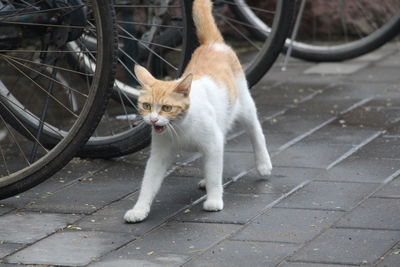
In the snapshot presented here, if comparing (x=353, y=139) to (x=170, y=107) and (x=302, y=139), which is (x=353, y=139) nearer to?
(x=302, y=139)

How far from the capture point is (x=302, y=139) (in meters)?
5.71

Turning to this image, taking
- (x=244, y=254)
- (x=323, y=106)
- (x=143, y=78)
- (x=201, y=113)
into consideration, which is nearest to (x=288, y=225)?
(x=244, y=254)

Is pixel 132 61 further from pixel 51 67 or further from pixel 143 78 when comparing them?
pixel 143 78

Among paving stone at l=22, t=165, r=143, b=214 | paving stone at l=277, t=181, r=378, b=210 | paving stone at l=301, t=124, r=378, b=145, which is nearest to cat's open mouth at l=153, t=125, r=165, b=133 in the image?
paving stone at l=22, t=165, r=143, b=214

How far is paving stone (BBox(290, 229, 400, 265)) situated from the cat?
24.4 inches

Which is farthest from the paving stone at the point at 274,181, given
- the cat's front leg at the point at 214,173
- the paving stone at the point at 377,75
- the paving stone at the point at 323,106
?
the paving stone at the point at 377,75

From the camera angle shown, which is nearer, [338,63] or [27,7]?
[27,7]

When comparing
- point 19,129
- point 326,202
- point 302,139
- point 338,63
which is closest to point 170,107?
point 326,202

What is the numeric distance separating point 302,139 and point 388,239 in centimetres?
182

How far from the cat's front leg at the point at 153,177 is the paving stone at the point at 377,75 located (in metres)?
3.18

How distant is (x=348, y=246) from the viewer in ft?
12.7

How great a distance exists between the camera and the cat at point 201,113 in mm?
4238

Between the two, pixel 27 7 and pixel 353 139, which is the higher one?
pixel 27 7

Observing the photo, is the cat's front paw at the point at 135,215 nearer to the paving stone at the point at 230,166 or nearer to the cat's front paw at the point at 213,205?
the cat's front paw at the point at 213,205
